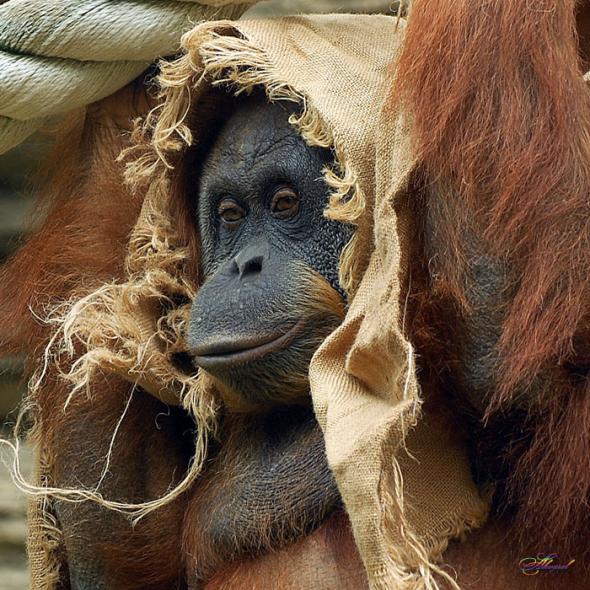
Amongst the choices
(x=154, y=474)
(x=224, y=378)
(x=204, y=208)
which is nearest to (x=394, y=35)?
(x=204, y=208)

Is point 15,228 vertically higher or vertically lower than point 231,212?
lower

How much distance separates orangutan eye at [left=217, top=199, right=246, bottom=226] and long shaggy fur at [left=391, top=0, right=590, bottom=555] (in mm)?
378

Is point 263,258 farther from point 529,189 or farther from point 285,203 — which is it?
point 529,189

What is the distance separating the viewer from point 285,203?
1865mm

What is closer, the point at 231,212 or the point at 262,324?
the point at 262,324

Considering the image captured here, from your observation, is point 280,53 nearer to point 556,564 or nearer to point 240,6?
point 240,6

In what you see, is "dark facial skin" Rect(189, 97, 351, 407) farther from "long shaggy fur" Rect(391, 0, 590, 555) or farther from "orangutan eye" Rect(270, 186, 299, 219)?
"long shaggy fur" Rect(391, 0, 590, 555)

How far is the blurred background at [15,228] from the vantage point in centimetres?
292

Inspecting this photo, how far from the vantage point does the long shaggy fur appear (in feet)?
4.91

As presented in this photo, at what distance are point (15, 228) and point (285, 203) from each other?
3.93 feet

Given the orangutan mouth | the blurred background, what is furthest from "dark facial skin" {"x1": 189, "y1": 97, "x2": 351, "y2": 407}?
the blurred background

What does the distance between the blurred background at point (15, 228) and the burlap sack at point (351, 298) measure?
35.8 inches

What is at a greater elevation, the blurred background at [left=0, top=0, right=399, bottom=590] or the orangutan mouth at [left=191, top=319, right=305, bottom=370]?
the orangutan mouth at [left=191, top=319, right=305, bottom=370]

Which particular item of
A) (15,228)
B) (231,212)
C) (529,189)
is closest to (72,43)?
(231,212)
